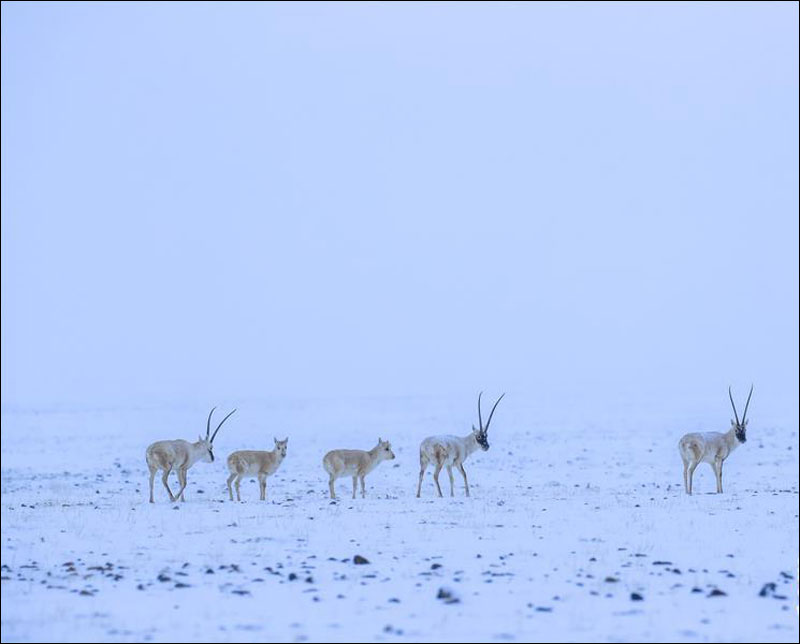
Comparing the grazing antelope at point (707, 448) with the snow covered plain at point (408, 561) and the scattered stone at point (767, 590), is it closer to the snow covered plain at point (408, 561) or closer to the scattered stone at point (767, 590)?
the snow covered plain at point (408, 561)

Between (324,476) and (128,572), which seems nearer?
(128,572)

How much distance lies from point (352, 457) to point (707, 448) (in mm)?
7451

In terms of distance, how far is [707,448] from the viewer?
25.6 meters

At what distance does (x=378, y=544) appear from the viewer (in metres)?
16.5

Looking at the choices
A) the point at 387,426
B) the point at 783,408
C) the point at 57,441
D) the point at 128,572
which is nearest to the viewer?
the point at 128,572

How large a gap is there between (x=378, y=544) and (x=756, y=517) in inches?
259

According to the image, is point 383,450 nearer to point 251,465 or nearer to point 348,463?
point 348,463

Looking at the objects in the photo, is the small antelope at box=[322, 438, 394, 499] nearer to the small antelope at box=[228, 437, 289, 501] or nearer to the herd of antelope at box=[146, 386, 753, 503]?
the herd of antelope at box=[146, 386, 753, 503]

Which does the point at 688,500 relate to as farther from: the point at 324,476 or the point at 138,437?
the point at 138,437

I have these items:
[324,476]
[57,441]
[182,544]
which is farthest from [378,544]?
[57,441]

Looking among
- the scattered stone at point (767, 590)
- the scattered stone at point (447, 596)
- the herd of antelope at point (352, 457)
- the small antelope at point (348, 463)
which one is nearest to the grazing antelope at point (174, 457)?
the herd of antelope at point (352, 457)

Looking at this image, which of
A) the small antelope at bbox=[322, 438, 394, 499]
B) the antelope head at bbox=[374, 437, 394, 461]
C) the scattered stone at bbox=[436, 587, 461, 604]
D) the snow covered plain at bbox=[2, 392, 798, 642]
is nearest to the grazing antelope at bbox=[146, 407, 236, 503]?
the snow covered plain at bbox=[2, 392, 798, 642]

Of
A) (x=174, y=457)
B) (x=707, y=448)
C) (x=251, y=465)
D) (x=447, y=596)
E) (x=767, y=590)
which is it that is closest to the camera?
(x=447, y=596)

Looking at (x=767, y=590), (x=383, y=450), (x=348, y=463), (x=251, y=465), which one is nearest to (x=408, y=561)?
(x=767, y=590)
